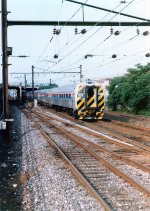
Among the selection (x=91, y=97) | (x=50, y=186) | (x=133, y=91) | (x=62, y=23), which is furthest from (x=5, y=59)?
(x=133, y=91)

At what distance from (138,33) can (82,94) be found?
7.94m

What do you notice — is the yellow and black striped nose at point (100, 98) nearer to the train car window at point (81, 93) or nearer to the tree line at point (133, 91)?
the train car window at point (81, 93)

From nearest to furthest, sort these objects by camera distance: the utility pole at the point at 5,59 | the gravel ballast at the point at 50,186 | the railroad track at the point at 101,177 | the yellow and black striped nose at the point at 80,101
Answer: the gravel ballast at the point at 50,186
the railroad track at the point at 101,177
the utility pole at the point at 5,59
the yellow and black striped nose at the point at 80,101

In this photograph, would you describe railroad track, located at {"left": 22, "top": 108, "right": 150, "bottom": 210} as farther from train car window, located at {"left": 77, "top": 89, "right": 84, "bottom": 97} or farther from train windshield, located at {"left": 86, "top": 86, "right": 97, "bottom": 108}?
train car window, located at {"left": 77, "top": 89, "right": 84, "bottom": 97}

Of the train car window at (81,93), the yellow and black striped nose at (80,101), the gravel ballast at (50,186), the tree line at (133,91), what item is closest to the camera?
the gravel ballast at (50,186)

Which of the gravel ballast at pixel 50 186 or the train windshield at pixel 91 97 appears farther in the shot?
the train windshield at pixel 91 97

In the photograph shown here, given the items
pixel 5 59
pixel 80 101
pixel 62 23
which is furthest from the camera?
pixel 80 101

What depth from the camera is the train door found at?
26219 mm

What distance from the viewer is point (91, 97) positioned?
2633 cm

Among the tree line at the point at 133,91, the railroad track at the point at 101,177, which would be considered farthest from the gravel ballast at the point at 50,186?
the tree line at the point at 133,91

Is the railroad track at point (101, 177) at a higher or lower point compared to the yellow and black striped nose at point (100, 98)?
lower

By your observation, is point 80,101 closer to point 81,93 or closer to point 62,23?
point 81,93

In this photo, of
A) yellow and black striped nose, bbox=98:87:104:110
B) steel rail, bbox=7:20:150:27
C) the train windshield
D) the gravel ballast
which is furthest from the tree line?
the gravel ballast

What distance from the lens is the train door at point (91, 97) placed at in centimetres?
2622
